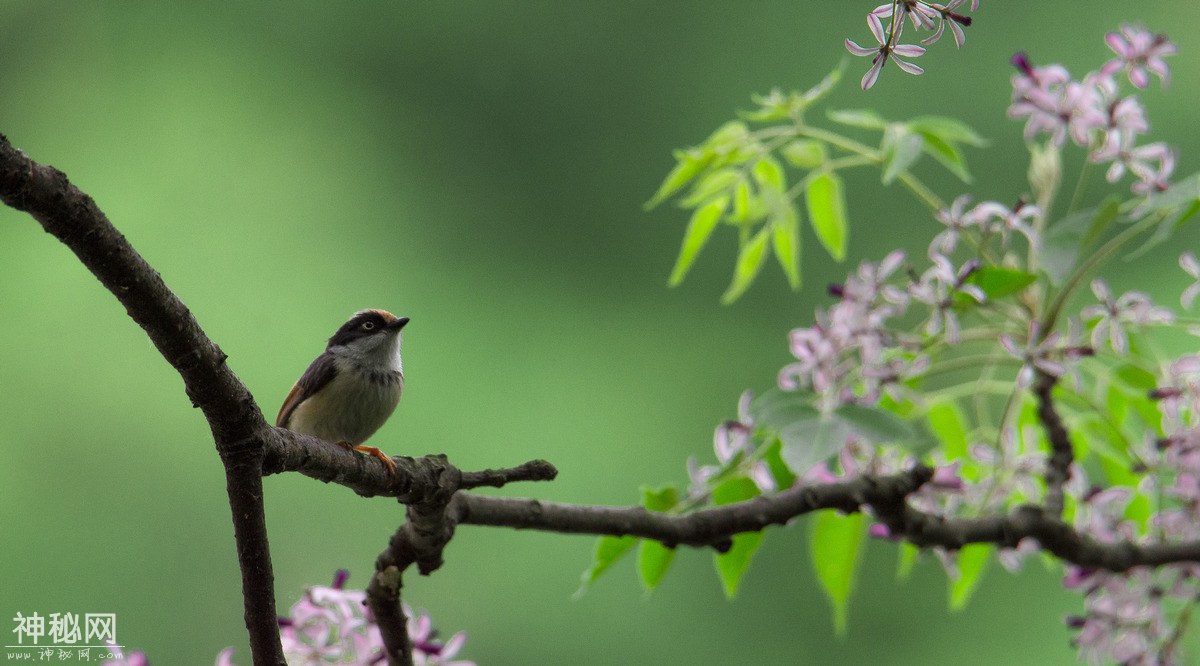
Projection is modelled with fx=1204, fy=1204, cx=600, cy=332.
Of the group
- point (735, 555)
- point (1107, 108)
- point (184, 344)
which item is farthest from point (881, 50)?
point (1107, 108)

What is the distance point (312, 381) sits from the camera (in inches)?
62.5

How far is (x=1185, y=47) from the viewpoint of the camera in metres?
3.46

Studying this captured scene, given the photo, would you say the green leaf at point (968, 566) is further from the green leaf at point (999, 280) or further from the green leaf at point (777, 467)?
the green leaf at point (999, 280)

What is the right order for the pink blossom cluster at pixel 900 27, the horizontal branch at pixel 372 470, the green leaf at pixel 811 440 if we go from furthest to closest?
the green leaf at pixel 811 440
the horizontal branch at pixel 372 470
the pink blossom cluster at pixel 900 27

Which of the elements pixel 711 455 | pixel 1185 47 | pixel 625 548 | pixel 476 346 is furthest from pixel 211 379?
pixel 1185 47

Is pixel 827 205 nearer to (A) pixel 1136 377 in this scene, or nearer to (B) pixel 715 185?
(B) pixel 715 185

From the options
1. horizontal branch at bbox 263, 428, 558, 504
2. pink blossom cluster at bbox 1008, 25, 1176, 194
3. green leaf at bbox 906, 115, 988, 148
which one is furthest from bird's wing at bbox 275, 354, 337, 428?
pink blossom cluster at bbox 1008, 25, 1176, 194

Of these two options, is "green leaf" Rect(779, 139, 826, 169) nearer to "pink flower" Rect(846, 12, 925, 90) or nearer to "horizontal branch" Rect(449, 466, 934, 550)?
"horizontal branch" Rect(449, 466, 934, 550)

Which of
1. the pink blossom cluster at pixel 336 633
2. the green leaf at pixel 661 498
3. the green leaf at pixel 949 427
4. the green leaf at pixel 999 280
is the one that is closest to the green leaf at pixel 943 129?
the green leaf at pixel 999 280

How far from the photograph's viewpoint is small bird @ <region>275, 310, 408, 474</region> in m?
1.55

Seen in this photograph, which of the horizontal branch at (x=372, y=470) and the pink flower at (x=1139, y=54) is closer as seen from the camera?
the horizontal branch at (x=372, y=470)

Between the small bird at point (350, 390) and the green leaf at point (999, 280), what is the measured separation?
733 millimetres

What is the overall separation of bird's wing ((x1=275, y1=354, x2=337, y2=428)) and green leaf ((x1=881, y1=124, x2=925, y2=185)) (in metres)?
0.74

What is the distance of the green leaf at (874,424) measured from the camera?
115 cm
